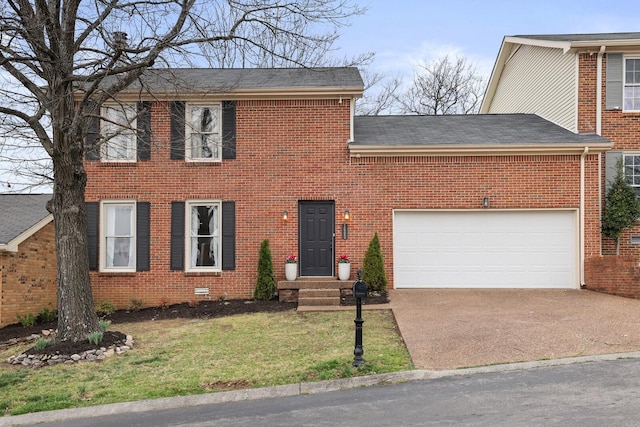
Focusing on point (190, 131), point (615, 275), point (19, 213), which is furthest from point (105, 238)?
point (615, 275)

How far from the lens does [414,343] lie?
8.54 metres

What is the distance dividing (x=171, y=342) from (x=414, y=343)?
4228 mm

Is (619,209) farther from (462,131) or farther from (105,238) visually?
(105,238)

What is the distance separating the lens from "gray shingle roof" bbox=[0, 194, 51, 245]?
41.9 ft

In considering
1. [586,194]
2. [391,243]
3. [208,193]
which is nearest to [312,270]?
[391,243]

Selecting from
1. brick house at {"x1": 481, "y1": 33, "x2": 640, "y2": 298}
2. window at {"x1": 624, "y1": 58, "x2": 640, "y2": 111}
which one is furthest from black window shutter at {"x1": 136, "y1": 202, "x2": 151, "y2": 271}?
window at {"x1": 624, "y1": 58, "x2": 640, "y2": 111}

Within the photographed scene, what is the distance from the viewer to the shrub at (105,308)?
1358cm

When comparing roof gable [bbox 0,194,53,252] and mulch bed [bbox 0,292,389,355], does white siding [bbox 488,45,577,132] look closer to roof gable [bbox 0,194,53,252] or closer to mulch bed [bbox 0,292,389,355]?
mulch bed [bbox 0,292,389,355]

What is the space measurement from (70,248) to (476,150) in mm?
9293

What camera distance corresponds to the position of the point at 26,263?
1293 cm

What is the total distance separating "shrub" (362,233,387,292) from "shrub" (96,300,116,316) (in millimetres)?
→ 6290

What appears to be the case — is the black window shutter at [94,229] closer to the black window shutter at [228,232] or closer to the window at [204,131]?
the window at [204,131]

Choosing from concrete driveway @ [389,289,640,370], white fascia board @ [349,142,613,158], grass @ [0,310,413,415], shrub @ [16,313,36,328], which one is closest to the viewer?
grass @ [0,310,413,415]

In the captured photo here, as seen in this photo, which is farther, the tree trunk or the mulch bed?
the mulch bed
